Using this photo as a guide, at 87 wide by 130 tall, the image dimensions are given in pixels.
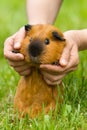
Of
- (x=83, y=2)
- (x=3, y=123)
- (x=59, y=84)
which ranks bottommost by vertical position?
(x=3, y=123)

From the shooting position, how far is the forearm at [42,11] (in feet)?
10.2

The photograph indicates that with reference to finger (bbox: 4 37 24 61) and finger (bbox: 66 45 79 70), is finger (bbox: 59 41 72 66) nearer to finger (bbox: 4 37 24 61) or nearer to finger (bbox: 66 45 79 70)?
finger (bbox: 66 45 79 70)

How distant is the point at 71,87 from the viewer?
3082 millimetres

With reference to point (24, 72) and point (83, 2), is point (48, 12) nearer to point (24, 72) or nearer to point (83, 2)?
point (24, 72)

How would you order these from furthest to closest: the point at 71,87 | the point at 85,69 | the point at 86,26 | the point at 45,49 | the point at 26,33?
the point at 86,26
the point at 85,69
the point at 71,87
the point at 26,33
the point at 45,49

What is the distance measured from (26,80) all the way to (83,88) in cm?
54

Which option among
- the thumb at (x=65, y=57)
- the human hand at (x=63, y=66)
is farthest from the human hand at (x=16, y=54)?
the thumb at (x=65, y=57)

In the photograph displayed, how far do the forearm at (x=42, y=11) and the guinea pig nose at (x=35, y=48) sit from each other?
24.0 inches

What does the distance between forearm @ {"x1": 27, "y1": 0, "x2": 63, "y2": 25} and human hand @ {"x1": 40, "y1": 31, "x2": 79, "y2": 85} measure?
429 millimetres

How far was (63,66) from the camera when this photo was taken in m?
2.57

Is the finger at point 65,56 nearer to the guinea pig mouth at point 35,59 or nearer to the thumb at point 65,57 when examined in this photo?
the thumb at point 65,57

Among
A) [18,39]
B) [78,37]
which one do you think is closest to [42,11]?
[78,37]

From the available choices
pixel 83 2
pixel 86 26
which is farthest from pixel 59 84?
pixel 83 2

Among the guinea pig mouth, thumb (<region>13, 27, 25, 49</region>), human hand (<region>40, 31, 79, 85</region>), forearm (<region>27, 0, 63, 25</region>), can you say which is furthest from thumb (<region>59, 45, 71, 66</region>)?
forearm (<region>27, 0, 63, 25</region>)
